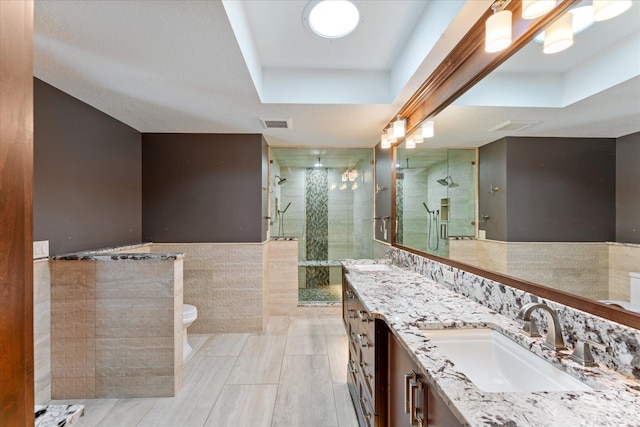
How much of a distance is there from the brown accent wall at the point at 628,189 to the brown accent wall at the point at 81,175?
3.18 metres

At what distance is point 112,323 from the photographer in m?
2.23

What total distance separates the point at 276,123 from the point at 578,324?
2778mm

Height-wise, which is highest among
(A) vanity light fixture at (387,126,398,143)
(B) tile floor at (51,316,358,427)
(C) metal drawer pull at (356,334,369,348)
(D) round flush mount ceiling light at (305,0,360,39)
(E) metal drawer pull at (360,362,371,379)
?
(D) round flush mount ceiling light at (305,0,360,39)

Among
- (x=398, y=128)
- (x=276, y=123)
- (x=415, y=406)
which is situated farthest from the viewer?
(x=276, y=123)

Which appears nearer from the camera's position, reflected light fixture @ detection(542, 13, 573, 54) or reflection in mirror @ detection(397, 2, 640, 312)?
reflection in mirror @ detection(397, 2, 640, 312)

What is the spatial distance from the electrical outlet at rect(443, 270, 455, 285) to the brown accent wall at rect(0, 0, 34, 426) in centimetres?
197

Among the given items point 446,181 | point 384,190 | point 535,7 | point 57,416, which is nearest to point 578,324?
point 535,7

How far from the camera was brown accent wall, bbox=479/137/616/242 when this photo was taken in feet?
3.57

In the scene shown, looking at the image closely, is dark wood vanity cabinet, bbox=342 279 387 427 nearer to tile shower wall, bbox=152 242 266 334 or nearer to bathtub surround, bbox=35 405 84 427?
bathtub surround, bbox=35 405 84 427

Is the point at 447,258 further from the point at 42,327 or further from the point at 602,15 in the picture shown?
the point at 42,327

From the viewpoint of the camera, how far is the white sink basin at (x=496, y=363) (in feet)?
3.21

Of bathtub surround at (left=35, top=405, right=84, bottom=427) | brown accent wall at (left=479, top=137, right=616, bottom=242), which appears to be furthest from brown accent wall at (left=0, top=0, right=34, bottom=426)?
brown accent wall at (left=479, top=137, right=616, bottom=242)

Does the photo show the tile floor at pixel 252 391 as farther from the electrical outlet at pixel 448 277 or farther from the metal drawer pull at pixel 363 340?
the electrical outlet at pixel 448 277

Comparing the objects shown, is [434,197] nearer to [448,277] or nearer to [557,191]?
[448,277]
